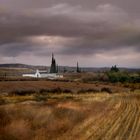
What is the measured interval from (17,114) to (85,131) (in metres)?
6.97

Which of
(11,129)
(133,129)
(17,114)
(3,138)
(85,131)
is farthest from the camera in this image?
(17,114)

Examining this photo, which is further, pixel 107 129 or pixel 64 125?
pixel 64 125

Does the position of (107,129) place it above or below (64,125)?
below

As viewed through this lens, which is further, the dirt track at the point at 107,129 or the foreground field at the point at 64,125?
the dirt track at the point at 107,129

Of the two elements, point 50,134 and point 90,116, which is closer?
point 50,134

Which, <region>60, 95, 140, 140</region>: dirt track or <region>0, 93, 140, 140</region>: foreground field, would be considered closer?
<region>0, 93, 140, 140</region>: foreground field

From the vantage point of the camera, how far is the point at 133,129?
2756 centimetres

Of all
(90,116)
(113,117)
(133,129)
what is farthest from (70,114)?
(133,129)

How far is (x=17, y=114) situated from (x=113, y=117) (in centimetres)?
962

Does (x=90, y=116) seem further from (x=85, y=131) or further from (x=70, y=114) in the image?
(x=85, y=131)

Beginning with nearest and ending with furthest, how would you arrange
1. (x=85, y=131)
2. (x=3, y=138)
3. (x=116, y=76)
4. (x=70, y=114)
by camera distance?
1. (x=3, y=138)
2. (x=85, y=131)
3. (x=70, y=114)
4. (x=116, y=76)

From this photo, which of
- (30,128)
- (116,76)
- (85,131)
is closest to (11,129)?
(30,128)

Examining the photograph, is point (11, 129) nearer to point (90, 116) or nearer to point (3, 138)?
point (3, 138)

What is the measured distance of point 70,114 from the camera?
110 ft
